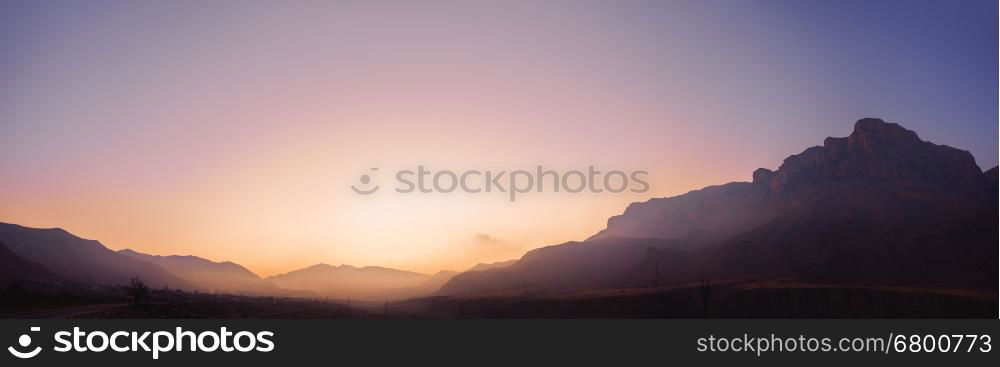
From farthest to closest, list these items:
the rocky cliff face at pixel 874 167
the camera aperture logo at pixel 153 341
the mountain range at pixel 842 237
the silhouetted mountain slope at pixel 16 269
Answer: the rocky cliff face at pixel 874 167 → the mountain range at pixel 842 237 → the silhouetted mountain slope at pixel 16 269 → the camera aperture logo at pixel 153 341

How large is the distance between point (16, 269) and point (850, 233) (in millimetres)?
157725

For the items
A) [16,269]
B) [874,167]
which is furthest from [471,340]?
[874,167]

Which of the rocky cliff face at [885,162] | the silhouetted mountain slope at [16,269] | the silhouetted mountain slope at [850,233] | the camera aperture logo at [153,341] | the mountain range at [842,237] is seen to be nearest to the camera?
the camera aperture logo at [153,341]

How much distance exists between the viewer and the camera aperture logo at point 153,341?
3044 cm

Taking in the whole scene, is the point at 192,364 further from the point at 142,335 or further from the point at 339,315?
the point at 339,315

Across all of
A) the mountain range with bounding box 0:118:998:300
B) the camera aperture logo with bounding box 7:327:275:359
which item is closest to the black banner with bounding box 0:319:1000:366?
the camera aperture logo with bounding box 7:327:275:359

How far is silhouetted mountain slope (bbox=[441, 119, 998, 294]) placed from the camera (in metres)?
123

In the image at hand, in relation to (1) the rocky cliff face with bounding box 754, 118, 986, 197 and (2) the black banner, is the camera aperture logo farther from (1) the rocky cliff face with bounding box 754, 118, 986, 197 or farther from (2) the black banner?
(1) the rocky cliff face with bounding box 754, 118, 986, 197

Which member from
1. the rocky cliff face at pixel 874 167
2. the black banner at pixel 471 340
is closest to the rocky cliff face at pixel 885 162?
the rocky cliff face at pixel 874 167

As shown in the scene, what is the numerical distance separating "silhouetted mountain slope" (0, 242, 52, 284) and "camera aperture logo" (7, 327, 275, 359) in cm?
8718

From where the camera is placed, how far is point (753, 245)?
14362 centimetres

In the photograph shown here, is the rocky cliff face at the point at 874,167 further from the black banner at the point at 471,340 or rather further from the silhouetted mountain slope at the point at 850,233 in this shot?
the black banner at the point at 471,340

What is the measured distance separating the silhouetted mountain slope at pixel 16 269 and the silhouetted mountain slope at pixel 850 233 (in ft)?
333

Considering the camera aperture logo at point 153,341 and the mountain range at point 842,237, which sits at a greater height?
the mountain range at point 842,237
